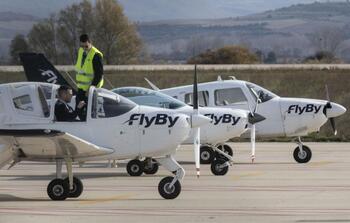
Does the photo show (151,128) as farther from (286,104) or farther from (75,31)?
(75,31)

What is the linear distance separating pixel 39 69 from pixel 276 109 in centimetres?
563

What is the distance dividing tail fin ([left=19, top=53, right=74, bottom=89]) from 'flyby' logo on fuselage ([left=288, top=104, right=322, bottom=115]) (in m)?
5.54

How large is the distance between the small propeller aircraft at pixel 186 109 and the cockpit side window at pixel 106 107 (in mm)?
4267

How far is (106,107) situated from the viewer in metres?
15.8

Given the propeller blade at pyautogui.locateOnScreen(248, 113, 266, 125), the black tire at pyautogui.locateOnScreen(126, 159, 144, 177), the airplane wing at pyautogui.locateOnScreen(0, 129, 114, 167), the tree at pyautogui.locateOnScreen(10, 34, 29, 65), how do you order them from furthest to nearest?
the tree at pyautogui.locateOnScreen(10, 34, 29, 65) → the propeller blade at pyautogui.locateOnScreen(248, 113, 266, 125) → the black tire at pyautogui.locateOnScreen(126, 159, 144, 177) → the airplane wing at pyautogui.locateOnScreen(0, 129, 114, 167)

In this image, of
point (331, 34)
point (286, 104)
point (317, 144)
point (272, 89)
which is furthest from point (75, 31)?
point (331, 34)

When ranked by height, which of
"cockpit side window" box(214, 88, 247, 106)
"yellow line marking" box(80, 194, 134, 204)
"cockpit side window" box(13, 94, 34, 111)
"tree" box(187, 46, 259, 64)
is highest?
"cockpit side window" box(13, 94, 34, 111)

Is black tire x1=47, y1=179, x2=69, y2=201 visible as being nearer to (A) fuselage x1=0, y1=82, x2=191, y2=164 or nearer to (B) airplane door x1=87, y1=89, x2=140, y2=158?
(A) fuselage x1=0, y1=82, x2=191, y2=164

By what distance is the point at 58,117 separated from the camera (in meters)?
15.7

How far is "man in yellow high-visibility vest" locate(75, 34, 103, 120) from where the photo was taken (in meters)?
16.8

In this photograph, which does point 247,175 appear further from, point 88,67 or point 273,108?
point 88,67

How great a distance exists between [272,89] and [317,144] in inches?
611

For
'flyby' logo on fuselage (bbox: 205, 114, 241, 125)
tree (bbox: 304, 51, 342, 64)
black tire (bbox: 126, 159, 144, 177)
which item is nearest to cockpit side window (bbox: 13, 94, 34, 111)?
black tire (bbox: 126, 159, 144, 177)

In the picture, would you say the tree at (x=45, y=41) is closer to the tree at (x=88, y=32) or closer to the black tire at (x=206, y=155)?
the tree at (x=88, y=32)
